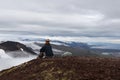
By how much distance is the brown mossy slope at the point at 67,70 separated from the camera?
38.9 metres

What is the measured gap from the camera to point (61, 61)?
1764 inches

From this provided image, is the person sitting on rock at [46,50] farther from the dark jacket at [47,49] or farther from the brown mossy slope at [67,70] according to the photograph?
the brown mossy slope at [67,70]

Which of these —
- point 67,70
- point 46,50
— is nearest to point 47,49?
point 46,50

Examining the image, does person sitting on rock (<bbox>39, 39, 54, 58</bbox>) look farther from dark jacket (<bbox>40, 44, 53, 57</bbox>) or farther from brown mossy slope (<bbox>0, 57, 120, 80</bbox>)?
brown mossy slope (<bbox>0, 57, 120, 80</bbox>)

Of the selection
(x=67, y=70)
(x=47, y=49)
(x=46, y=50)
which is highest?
(x=47, y=49)

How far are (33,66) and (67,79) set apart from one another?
8.72 metres

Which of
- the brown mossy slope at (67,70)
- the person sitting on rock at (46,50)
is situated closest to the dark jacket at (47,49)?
the person sitting on rock at (46,50)

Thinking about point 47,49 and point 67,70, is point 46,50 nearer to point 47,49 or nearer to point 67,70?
point 47,49

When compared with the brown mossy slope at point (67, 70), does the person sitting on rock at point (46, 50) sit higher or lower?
higher

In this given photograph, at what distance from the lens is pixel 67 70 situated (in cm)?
4112

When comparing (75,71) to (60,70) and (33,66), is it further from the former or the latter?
(33,66)

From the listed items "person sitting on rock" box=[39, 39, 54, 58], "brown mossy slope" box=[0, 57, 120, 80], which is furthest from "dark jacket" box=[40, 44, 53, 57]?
"brown mossy slope" box=[0, 57, 120, 80]

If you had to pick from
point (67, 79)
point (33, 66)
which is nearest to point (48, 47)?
point (33, 66)

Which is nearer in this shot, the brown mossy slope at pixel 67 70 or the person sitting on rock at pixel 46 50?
the brown mossy slope at pixel 67 70
